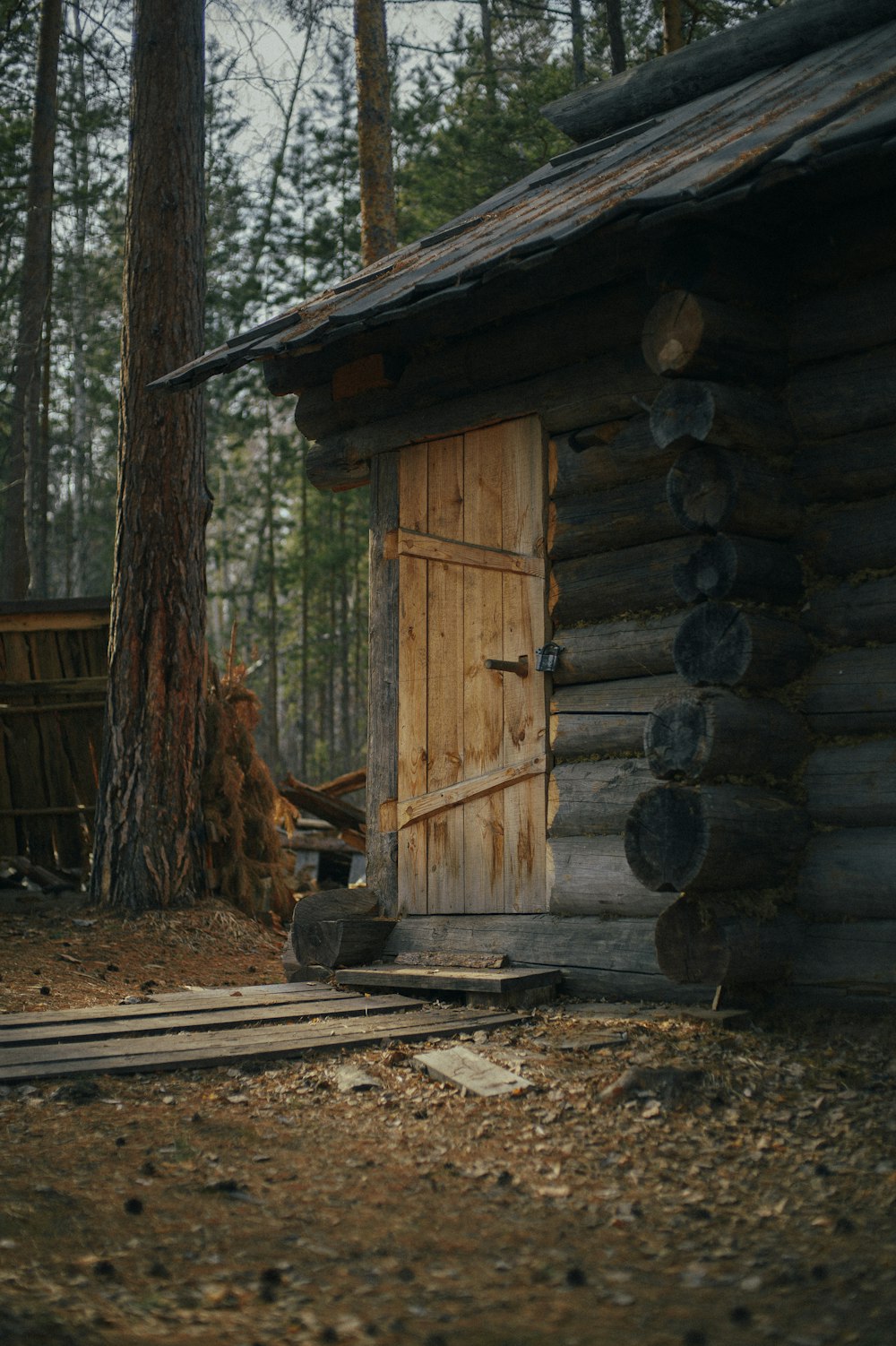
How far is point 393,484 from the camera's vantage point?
25.0ft

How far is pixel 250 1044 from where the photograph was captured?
17.8 ft

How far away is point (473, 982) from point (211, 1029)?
1248 millimetres

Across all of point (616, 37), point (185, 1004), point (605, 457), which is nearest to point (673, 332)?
point (605, 457)

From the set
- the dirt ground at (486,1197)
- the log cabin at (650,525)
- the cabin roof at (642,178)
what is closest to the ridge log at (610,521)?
the log cabin at (650,525)

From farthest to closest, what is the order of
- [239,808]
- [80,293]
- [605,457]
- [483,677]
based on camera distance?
[80,293], [239,808], [483,677], [605,457]

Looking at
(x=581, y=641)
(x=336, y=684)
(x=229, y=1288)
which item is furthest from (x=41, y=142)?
(x=336, y=684)

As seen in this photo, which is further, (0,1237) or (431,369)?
(431,369)

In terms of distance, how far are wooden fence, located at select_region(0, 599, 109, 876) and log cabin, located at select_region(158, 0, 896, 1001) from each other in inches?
161

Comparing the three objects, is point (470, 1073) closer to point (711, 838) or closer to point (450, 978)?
point (711, 838)

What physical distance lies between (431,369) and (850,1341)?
5.49m

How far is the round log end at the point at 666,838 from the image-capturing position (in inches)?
201

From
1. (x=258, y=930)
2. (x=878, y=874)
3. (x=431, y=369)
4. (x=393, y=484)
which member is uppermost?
(x=431, y=369)

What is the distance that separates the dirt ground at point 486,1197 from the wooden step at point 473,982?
14.5 inches

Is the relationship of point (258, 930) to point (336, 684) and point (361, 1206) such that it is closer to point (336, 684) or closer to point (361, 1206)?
point (361, 1206)
